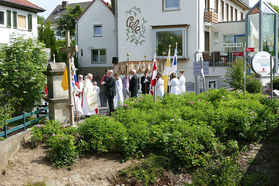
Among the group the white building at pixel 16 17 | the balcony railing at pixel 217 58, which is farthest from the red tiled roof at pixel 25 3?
the balcony railing at pixel 217 58

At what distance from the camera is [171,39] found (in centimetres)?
2683

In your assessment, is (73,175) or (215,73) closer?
(73,175)

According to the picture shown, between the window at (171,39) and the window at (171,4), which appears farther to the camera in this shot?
the window at (171,4)

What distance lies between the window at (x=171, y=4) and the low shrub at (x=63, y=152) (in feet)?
67.1

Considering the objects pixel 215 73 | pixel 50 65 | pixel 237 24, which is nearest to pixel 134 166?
pixel 50 65

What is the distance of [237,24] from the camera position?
98.0ft

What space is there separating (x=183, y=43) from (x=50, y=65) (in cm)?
1702

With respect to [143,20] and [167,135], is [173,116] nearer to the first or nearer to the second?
[167,135]

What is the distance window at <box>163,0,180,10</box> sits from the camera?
1062 inches

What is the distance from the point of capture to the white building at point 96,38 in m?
35.9

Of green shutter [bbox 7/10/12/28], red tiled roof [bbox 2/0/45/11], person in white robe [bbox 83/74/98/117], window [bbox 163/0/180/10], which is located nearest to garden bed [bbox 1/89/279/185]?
person in white robe [bbox 83/74/98/117]

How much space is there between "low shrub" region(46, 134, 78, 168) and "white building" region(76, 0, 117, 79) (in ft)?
92.9

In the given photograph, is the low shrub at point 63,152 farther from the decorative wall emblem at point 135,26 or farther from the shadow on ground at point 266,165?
the decorative wall emblem at point 135,26

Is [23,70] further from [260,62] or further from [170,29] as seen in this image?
[170,29]
